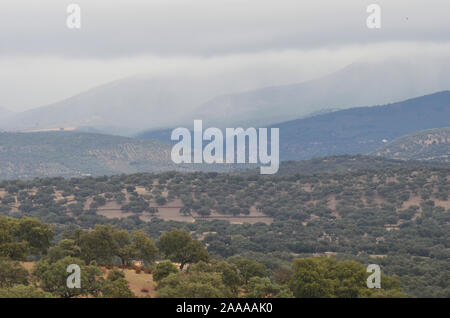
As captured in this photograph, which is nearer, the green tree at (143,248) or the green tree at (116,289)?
the green tree at (116,289)

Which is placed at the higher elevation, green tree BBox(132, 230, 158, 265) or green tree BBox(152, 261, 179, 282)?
green tree BBox(132, 230, 158, 265)

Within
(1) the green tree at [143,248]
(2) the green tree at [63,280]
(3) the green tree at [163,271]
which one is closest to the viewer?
(2) the green tree at [63,280]

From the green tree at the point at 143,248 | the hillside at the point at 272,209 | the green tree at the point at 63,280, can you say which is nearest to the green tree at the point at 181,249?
the green tree at the point at 143,248

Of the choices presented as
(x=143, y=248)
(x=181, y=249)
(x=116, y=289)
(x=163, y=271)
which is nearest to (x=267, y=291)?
(x=163, y=271)

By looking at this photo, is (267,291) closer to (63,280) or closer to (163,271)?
(163,271)

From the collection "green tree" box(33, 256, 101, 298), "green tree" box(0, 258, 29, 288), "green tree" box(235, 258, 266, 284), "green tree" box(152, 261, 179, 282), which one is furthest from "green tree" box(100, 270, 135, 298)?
"green tree" box(235, 258, 266, 284)

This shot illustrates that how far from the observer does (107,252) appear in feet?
200

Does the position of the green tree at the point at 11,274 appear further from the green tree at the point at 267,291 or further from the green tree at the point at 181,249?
the green tree at the point at 267,291
